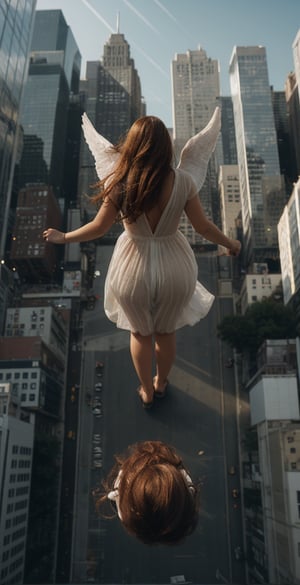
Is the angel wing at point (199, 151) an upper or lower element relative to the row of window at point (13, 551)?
upper

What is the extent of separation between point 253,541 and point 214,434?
619 centimetres

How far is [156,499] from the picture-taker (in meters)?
1.41

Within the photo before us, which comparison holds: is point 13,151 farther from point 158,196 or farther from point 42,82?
point 158,196

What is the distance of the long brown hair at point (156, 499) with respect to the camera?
4.64ft

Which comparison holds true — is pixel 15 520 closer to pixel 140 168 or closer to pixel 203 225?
pixel 203 225

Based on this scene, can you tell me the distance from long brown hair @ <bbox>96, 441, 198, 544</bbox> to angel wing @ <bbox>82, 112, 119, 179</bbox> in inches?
73.0

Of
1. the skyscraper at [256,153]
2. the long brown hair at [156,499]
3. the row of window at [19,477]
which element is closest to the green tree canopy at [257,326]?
the skyscraper at [256,153]

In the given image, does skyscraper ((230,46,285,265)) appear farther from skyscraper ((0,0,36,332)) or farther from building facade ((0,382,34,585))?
building facade ((0,382,34,585))

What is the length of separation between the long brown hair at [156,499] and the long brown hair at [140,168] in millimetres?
1442

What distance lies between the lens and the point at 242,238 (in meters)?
44.3

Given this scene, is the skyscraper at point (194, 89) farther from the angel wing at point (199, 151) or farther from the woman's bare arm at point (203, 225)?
the woman's bare arm at point (203, 225)

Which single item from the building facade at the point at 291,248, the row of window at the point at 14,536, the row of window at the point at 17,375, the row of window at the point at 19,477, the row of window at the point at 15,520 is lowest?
the row of window at the point at 14,536

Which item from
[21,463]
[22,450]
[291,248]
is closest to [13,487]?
[21,463]

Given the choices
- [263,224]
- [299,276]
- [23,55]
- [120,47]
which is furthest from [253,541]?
[120,47]
